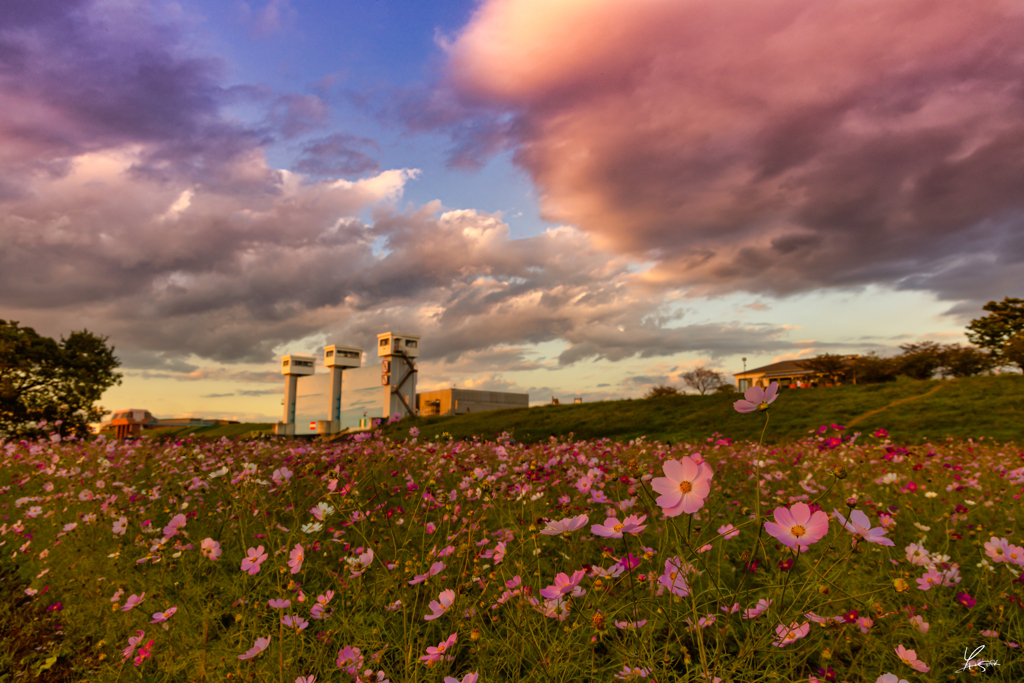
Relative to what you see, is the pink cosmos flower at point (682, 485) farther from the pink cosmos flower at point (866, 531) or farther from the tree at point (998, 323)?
the tree at point (998, 323)

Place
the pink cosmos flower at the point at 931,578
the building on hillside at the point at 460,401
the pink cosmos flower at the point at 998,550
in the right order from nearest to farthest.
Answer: the pink cosmos flower at the point at 998,550 < the pink cosmos flower at the point at 931,578 < the building on hillside at the point at 460,401

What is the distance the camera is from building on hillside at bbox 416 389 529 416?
44.8 meters

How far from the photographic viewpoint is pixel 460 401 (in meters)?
45.7

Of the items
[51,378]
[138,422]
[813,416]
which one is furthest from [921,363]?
[138,422]

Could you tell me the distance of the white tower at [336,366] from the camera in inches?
1293

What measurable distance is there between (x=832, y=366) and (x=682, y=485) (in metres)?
45.9

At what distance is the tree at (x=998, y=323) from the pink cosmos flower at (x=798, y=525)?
44.6 m

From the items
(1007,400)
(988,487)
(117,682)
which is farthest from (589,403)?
(117,682)

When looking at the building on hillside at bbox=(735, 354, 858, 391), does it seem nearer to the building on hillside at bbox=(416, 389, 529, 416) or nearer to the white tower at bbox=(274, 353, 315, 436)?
the building on hillside at bbox=(416, 389, 529, 416)

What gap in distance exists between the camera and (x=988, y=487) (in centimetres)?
505

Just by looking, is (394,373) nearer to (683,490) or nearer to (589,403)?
(589,403)

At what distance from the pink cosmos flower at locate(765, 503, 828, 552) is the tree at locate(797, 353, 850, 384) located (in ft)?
148

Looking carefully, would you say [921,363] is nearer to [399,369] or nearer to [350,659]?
[399,369]

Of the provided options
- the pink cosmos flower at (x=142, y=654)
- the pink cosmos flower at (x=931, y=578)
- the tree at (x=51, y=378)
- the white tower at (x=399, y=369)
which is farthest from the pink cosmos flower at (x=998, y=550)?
the white tower at (x=399, y=369)
